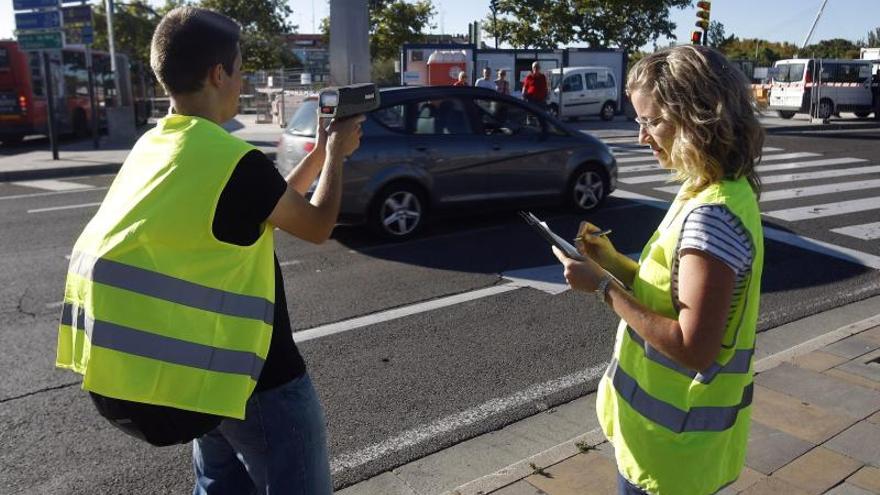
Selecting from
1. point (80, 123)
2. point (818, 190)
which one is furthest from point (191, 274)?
point (80, 123)

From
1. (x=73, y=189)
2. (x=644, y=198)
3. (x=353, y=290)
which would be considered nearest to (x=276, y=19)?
(x=73, y=189)

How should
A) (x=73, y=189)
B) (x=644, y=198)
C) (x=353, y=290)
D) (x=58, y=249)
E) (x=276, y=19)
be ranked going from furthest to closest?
(x=276, y=19), (x=73, y=189), (x=644, y=198), (x=58, y=249), (x=353, y=290)

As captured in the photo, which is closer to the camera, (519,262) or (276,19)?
(519,262)

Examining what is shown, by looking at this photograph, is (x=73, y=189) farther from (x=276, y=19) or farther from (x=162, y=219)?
(x=276, y=19)

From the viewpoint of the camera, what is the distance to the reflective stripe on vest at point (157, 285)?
62.4 inches

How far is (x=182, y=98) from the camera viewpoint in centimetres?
179

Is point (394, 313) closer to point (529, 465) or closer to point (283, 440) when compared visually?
point (529, 465)

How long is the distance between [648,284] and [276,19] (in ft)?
172

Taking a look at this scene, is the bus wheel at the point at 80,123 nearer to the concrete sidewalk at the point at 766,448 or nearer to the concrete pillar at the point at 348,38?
the concrete pillar at the point at 348,38

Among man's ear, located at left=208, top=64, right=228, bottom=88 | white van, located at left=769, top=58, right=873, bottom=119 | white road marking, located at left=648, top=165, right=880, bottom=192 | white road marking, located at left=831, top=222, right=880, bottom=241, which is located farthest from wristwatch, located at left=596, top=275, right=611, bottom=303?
white van, located at left=769, top=58, right=873, bottom=119

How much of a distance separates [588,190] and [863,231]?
10.1 feet

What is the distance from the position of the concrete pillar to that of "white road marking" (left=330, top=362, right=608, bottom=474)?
11.2 metres

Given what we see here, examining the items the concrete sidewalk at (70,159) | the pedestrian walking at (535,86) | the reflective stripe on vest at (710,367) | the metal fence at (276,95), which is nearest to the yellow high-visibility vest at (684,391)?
the reflective stripe on vest at (710,367)

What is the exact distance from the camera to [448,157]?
8211 mm
